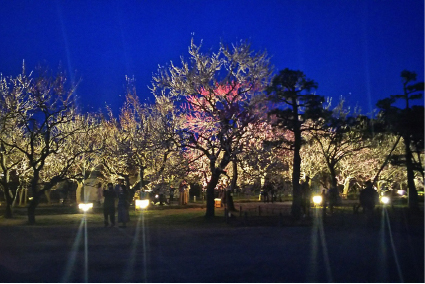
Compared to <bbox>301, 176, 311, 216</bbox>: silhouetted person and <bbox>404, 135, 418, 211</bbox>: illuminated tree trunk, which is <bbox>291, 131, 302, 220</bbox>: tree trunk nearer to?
<bbox>301, 176, 311, 216</bbox>: silhouetted person

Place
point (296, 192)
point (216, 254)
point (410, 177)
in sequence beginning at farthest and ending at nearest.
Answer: point (410, 177) → point (296, 192) → point (216, 254)

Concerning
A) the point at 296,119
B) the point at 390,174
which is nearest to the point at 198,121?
the point at 296,119

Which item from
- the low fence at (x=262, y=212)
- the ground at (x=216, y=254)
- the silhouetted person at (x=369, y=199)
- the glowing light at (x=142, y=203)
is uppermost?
the silhouetted person at (x=369, y=199)

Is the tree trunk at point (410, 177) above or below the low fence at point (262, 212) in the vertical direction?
above

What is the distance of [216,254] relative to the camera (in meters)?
10.8

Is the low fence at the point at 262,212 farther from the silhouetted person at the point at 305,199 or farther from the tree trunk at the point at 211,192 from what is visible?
the tree trunk at the point at 211,192

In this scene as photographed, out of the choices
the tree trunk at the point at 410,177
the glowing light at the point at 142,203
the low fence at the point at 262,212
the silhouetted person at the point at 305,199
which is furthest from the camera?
the glowing light at the point at 142,203

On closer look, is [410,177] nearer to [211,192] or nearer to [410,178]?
[410,178]

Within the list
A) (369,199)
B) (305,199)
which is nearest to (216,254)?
(369,199)

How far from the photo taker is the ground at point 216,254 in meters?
8.39

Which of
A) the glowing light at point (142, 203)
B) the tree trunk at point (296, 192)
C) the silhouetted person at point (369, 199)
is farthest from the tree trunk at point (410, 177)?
the glowing light at point (142, 203)

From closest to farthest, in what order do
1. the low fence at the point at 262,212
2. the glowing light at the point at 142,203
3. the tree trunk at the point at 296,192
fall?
the tree trunk at the point at 296,192, the low fence at the point at 262,212, the glowing light at the point at 142,203

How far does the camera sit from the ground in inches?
330

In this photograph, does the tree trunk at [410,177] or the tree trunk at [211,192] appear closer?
the tree trunk at [410,177]
